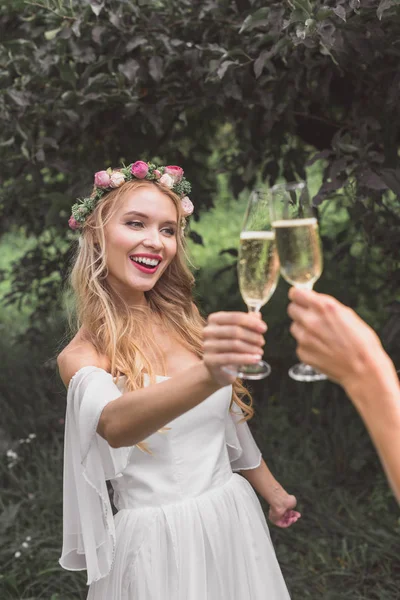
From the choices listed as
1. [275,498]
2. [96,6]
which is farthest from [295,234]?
[96,6]

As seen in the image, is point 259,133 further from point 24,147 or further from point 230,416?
point 230,416

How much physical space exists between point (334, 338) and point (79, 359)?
3.64ft

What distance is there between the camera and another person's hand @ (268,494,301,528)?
9.32 feet

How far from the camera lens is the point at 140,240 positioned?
258cm

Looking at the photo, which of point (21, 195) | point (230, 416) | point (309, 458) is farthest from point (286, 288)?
point (230, 416)

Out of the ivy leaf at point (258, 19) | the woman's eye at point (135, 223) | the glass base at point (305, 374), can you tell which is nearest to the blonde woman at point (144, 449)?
the woman's eye at point (135, 223)

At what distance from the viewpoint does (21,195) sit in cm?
465

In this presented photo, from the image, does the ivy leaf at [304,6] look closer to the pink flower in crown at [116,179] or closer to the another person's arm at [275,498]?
the pink flower in crown at [116,179]

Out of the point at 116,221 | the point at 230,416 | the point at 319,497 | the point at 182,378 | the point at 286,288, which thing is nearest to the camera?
the point at 182,378

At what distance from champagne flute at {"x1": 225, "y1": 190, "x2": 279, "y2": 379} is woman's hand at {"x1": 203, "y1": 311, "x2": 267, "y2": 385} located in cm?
4

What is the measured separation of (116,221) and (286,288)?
11.8ft

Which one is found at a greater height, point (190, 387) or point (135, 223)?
point (135, 223)

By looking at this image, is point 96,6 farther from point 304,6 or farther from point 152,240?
point 152,240

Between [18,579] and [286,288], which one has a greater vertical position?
[286,288]
